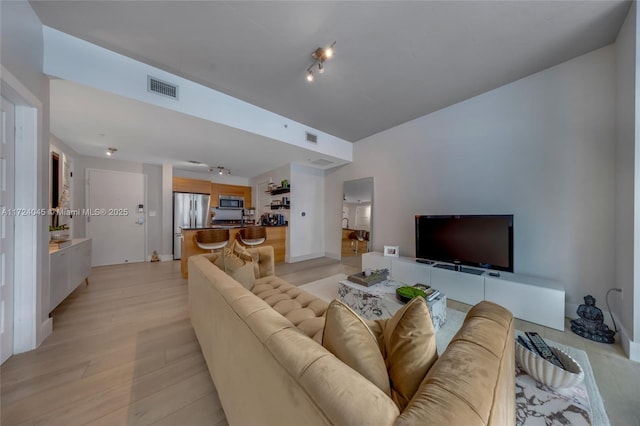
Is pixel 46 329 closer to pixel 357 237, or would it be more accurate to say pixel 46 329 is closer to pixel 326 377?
pixel 326 377

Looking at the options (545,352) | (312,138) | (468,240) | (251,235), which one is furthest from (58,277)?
(468,240)

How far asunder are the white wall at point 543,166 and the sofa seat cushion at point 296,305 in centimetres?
267

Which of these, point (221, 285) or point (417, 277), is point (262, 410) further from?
point (417, 277)

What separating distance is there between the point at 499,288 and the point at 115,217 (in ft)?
22.9

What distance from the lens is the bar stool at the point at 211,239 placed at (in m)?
3.75

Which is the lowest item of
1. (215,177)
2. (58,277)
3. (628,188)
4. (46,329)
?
(46,329)

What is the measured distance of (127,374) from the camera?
1.54 m

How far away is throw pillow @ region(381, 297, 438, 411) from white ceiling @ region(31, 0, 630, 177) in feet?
7.49

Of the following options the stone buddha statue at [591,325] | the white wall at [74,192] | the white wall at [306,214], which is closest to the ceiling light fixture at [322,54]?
the white wall at [306,214]

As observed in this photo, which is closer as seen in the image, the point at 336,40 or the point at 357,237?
the point at 336,40

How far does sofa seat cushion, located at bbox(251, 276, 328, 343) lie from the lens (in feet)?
4.20

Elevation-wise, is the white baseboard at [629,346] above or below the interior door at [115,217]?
below

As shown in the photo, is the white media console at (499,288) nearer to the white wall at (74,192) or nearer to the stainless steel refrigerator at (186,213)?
the stainless steel refrigerator at (186,213)

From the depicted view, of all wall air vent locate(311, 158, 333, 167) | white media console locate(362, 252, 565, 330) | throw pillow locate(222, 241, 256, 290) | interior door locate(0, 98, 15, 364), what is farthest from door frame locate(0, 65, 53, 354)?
white media console locate(362, 252, 565, 330)
